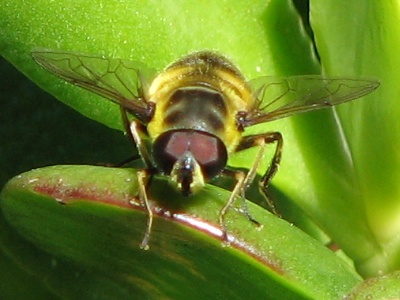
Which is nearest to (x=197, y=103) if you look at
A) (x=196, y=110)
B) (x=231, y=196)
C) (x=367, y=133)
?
(x=196, y=110)

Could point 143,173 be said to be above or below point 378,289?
above

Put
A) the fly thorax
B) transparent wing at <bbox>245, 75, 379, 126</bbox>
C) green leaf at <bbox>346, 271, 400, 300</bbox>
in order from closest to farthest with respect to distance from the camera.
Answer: green leaf at <bbox>346, 271, 400, 300</bbox>, the fly thorax, transparent wing at <bbox>245, 75, 379, 126</bbox>

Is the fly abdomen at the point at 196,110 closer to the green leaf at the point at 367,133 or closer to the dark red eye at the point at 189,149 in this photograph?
the dark red eye at the point at 189,149

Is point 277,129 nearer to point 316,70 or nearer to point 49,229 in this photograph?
point 316,70

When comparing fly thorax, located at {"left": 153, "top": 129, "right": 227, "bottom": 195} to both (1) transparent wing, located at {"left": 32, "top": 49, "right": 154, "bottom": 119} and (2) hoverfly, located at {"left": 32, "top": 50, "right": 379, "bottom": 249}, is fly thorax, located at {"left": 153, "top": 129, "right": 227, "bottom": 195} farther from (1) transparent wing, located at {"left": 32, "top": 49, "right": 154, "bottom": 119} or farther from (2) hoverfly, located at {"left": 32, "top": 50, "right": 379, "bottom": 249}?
(1) transparent wing, located at {"left": 32, "top": 49, "right": 154, "bottom": 119}

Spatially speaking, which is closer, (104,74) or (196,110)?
(196,110)

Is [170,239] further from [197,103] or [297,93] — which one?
[297,93]

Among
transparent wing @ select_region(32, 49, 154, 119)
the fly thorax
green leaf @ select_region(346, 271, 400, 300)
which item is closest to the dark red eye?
the fly thorax

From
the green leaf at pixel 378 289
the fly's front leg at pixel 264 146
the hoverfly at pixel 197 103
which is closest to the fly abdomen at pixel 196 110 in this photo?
the hoverfly at pixel 197 103

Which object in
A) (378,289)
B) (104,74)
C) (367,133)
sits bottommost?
(378,289)
